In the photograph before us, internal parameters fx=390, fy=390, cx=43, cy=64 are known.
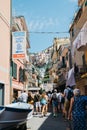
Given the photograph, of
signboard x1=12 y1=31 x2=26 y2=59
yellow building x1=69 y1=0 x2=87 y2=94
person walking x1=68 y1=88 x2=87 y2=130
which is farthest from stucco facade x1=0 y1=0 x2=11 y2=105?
person walking x1=68 y1=88 x2=87 y2=130

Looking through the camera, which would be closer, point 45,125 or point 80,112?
point 80,112

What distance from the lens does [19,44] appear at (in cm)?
2600

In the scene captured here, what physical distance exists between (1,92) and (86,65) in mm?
8569

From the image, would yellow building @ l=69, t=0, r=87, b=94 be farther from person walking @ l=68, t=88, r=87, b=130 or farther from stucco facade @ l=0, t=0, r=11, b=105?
person walking @ l=68, t=88, r=87, b=130

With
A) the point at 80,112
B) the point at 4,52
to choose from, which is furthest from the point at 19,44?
the point at 80,112

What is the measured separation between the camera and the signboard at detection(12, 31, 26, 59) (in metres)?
25.8

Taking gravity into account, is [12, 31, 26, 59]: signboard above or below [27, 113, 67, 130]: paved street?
above

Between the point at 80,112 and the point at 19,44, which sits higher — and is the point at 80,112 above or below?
below

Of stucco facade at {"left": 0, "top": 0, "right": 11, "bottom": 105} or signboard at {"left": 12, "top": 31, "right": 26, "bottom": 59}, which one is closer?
stucco facade at {"left": 0, "top": 0, "right": 11, "bottom": 105}

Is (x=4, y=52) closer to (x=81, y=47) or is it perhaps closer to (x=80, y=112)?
(x=81, y=47)

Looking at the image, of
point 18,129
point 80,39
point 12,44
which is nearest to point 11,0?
point 12,44

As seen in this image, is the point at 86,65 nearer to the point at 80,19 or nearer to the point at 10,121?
the point at 80,19

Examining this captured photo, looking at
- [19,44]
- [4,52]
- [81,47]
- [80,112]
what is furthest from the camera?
[81,47]

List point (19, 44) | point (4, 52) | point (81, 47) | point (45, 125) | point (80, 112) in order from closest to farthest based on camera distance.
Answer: point (80, 112), point (45, 125), point (19, 44), point (4, 52), point (81, 47)
